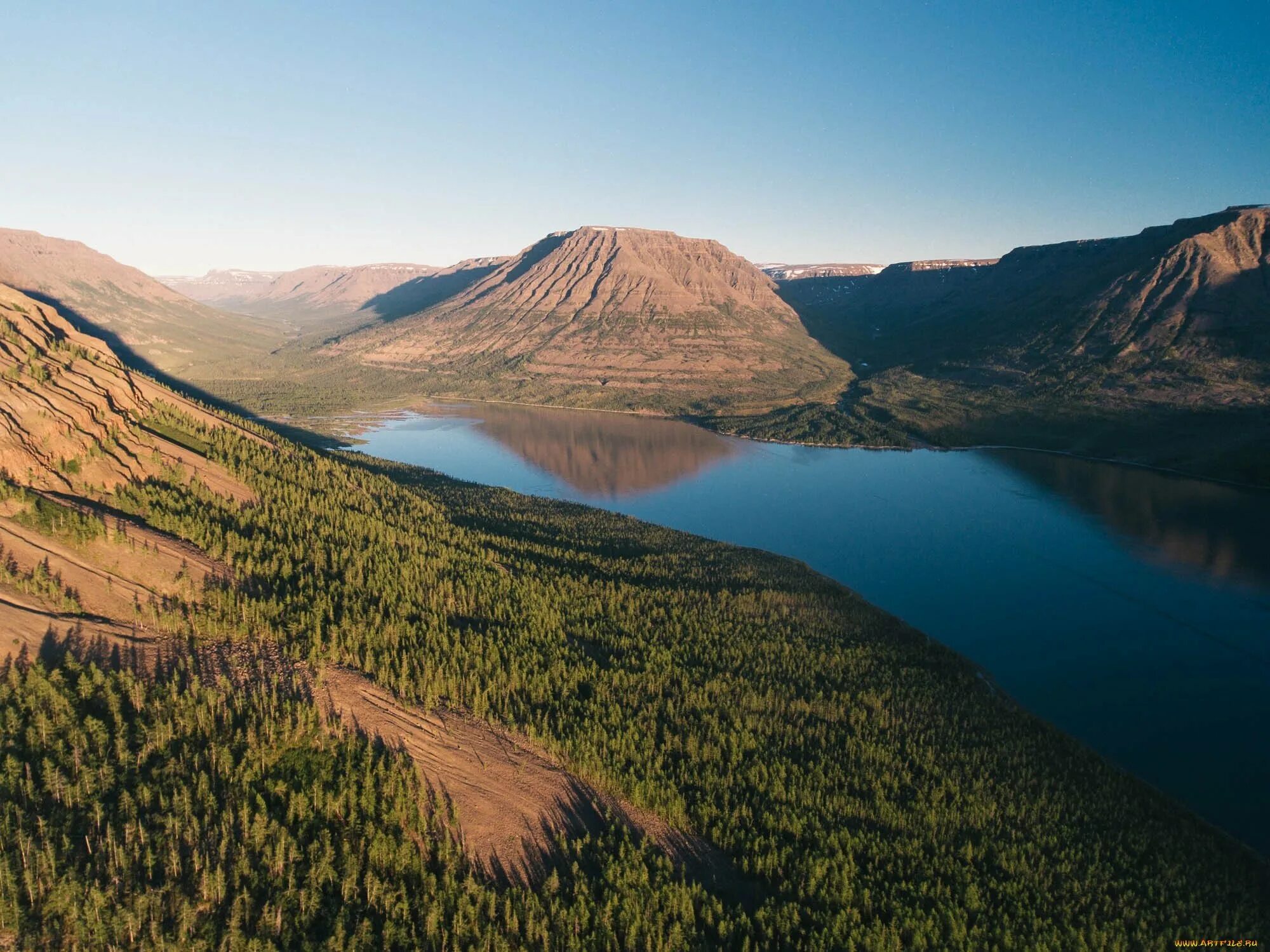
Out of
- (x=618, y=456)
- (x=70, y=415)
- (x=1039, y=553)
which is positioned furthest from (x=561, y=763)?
(x=618, y=456)

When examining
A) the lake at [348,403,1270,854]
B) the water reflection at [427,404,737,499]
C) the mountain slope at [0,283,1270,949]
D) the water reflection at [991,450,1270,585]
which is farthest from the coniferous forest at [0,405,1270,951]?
the water reflection at [427,404,737,499]

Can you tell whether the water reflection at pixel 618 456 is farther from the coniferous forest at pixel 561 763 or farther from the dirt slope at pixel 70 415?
the dirt slope at pixel 70 415

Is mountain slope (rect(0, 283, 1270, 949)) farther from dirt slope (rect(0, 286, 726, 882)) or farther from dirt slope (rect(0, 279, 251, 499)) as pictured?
dirt slope (rect(0, 279, 251, 499))

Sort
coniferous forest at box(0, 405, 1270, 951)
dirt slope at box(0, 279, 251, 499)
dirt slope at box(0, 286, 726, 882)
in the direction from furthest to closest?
dirt slope at box(0, 279, 251, 499) < dirt slope at box(0, 286, 726, 882) < coniferous forest at box(0, 405, 1270, 951)

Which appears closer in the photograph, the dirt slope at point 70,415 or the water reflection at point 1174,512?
the dirt slope at point 70,415

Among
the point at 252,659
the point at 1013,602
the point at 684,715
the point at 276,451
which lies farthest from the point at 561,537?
the point at 1013,602

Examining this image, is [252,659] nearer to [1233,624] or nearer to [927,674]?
[927,674]

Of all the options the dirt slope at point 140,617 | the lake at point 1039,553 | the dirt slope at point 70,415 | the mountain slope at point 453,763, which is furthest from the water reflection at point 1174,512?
the dirt slope at point 70,415
